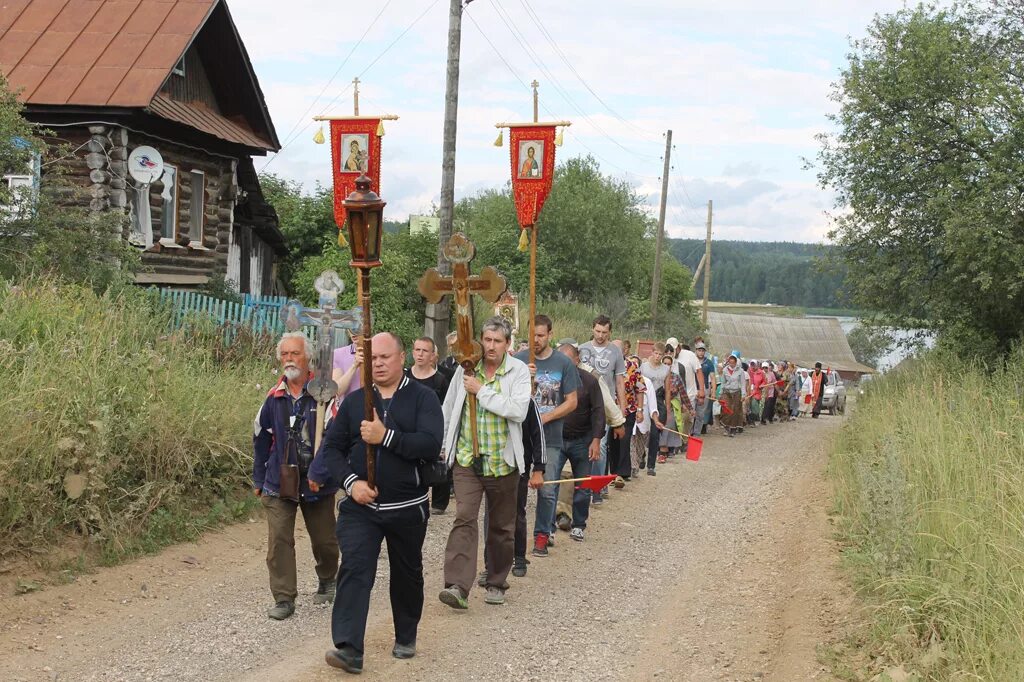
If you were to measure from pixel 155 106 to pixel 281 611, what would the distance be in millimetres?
14756

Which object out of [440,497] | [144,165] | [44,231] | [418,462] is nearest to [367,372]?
[418,462]

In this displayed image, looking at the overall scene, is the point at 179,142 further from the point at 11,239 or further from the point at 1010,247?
the point at 1010,247

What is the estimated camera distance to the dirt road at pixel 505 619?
6887 mm

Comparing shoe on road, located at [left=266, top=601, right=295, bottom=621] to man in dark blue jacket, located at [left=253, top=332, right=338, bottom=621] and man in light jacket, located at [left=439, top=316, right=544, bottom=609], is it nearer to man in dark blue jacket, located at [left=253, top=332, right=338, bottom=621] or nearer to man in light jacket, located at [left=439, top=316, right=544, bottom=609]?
man in dark blue jacket, located at [left=253, top=332, right=338, bottom=621]

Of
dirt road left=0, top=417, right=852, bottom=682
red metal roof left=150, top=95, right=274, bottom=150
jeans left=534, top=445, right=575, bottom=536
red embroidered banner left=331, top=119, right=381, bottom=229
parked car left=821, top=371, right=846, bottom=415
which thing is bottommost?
parked car left=821, top=371, right=846, bottom=415

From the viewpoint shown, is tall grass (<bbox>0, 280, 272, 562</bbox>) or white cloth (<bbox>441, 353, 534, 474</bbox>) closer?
white cloth (<bbox>441, 353, 534, 474</bbox>)

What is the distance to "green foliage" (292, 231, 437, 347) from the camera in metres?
26.7

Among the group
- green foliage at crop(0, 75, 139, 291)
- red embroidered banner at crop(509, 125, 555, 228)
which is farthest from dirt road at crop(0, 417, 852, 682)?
green foliage at crop(0, 75, 139, 291)

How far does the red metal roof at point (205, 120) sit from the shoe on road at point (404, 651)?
15208mm

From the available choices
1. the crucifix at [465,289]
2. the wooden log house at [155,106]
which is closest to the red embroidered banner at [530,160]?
the wooden log house at [155,106]

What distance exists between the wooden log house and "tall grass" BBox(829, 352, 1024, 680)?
1229 centimetres

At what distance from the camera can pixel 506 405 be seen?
8.09m

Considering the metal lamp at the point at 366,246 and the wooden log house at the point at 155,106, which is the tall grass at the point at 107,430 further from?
the wooden log house at the point at 155,106

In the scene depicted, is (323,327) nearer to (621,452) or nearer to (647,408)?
(621,452)
